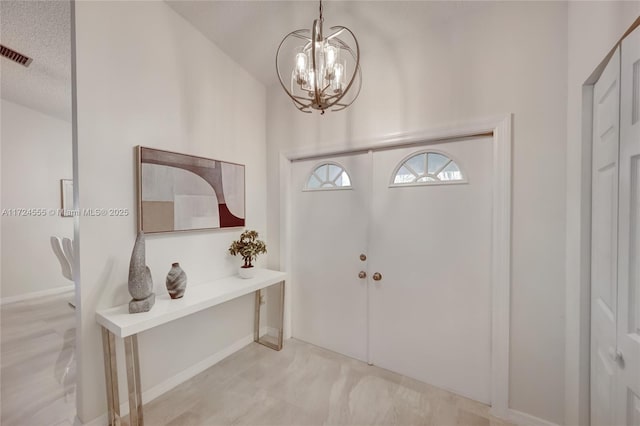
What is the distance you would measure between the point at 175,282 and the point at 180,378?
0.90 m

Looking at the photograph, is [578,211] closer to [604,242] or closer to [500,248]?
[604,242]

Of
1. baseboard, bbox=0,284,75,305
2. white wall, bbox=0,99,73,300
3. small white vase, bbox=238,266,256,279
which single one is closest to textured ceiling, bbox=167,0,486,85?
small white vase, bbox=238,266,256,279

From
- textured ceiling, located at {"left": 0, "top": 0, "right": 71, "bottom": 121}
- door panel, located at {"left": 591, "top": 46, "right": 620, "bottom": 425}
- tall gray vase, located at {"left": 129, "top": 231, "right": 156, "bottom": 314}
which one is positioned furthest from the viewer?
textured ceiling, located at {"left": 0, "top": 0, "right": 71, "bottom": 121}

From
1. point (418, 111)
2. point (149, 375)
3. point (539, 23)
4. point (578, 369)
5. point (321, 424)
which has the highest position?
point (539, 23)

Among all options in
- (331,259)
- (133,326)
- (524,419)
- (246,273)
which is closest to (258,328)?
(246,273)

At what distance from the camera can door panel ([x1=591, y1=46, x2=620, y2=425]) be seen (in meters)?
1.08

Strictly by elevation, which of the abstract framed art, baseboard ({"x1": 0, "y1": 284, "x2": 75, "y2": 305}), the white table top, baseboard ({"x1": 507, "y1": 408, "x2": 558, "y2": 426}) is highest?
the abstract framed art

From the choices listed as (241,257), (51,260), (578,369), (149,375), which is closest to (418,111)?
(578,369)

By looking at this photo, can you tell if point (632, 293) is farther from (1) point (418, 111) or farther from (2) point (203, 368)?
(2) point (203, 368)

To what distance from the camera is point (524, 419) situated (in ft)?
5.43

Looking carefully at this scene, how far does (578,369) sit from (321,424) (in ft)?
5.12

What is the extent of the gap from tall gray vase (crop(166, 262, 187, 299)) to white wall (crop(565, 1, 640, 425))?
251 cm

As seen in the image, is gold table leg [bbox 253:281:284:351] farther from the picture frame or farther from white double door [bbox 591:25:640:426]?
the picture frame

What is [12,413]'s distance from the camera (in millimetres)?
1687
